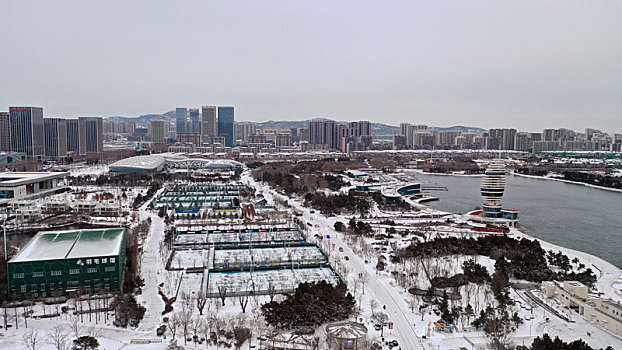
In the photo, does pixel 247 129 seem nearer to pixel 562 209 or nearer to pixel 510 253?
pixel 562 209

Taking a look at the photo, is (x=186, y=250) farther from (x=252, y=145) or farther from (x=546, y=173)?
(x=252, y=145)

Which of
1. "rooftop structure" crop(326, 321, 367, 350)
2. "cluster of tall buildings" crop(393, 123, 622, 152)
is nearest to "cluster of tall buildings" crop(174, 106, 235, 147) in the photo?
"cluster of tall buildings" crop(393, 123, 622, 152)

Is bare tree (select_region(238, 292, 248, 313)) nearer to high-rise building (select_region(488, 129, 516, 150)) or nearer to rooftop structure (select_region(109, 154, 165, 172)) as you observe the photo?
rooftop structure (select_region(109, 154, 165, 172))

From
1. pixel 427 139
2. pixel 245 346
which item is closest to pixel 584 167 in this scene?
pixel 427 139

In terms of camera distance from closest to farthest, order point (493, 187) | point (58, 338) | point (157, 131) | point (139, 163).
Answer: point (58, 338) → point (493, 187) → point (139, 163) → point (157, 131)

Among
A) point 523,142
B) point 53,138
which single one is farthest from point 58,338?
point 523,142

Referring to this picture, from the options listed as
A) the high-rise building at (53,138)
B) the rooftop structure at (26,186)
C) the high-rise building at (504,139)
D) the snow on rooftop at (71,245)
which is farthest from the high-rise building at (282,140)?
the snow on rooftop at (71,245)
